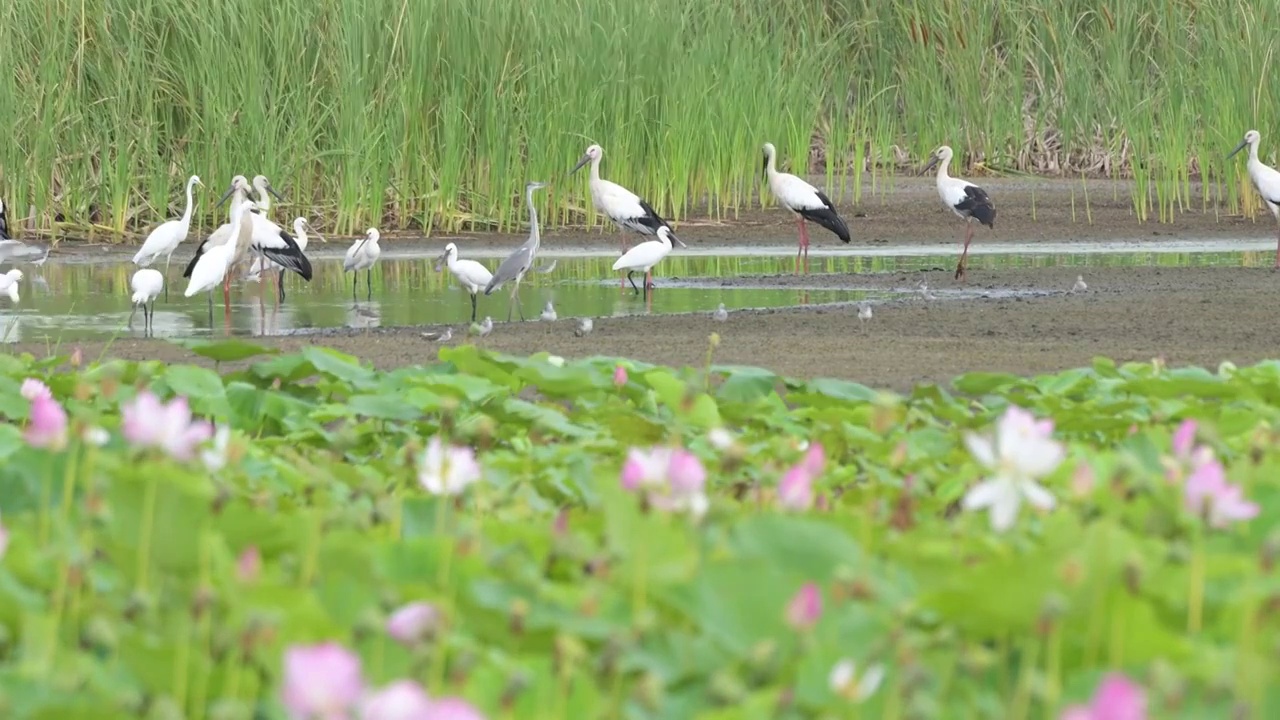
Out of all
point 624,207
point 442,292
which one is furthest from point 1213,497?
point 624,207

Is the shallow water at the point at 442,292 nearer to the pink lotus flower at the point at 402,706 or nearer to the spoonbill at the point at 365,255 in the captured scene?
the spoonbill at the point at 365,255

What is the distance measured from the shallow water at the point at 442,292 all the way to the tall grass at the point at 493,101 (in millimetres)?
975

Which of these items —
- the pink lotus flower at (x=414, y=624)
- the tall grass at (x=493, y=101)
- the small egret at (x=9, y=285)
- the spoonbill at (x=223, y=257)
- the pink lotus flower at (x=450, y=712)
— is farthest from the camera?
the tall grass at (x=493, y=101)

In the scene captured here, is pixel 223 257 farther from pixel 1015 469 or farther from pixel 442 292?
pixel 1015 469

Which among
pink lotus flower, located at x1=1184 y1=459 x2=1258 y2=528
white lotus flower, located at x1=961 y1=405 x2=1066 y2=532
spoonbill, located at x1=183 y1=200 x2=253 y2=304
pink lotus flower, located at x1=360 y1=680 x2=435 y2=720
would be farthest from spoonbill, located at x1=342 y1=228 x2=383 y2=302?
pink lotus flower, located at x1=360 y1=680 x2=435 y2=720

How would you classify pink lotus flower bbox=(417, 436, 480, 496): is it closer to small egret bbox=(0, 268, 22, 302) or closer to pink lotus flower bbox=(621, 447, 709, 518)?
pink lotus flower bbox=(621, 447, 709, 518)

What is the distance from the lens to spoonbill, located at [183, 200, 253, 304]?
10.4 metres

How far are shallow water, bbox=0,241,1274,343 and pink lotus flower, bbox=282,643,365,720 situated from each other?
7.70 metres

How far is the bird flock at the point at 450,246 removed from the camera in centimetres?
1046

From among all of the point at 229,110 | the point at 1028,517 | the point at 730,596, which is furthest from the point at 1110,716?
the point at 229,110

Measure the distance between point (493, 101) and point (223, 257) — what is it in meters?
4.82

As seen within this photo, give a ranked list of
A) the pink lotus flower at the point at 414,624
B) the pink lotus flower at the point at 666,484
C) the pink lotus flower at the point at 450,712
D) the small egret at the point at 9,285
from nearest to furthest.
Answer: the pink lotus flower at the point at 450,712
the pink lotus flower at the point at 414,624
the pink lotus flower at the point at 666,484
the small egret at the point at 9,285

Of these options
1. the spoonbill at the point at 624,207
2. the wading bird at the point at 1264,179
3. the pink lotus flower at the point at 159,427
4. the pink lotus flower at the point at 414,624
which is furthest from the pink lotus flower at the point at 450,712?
the wading bird at the point at 1264,179

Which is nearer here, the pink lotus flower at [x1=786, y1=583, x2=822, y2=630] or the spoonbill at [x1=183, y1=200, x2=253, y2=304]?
the pink lotus flower at [x1=786, y1=583, x2=822, y2=630]
